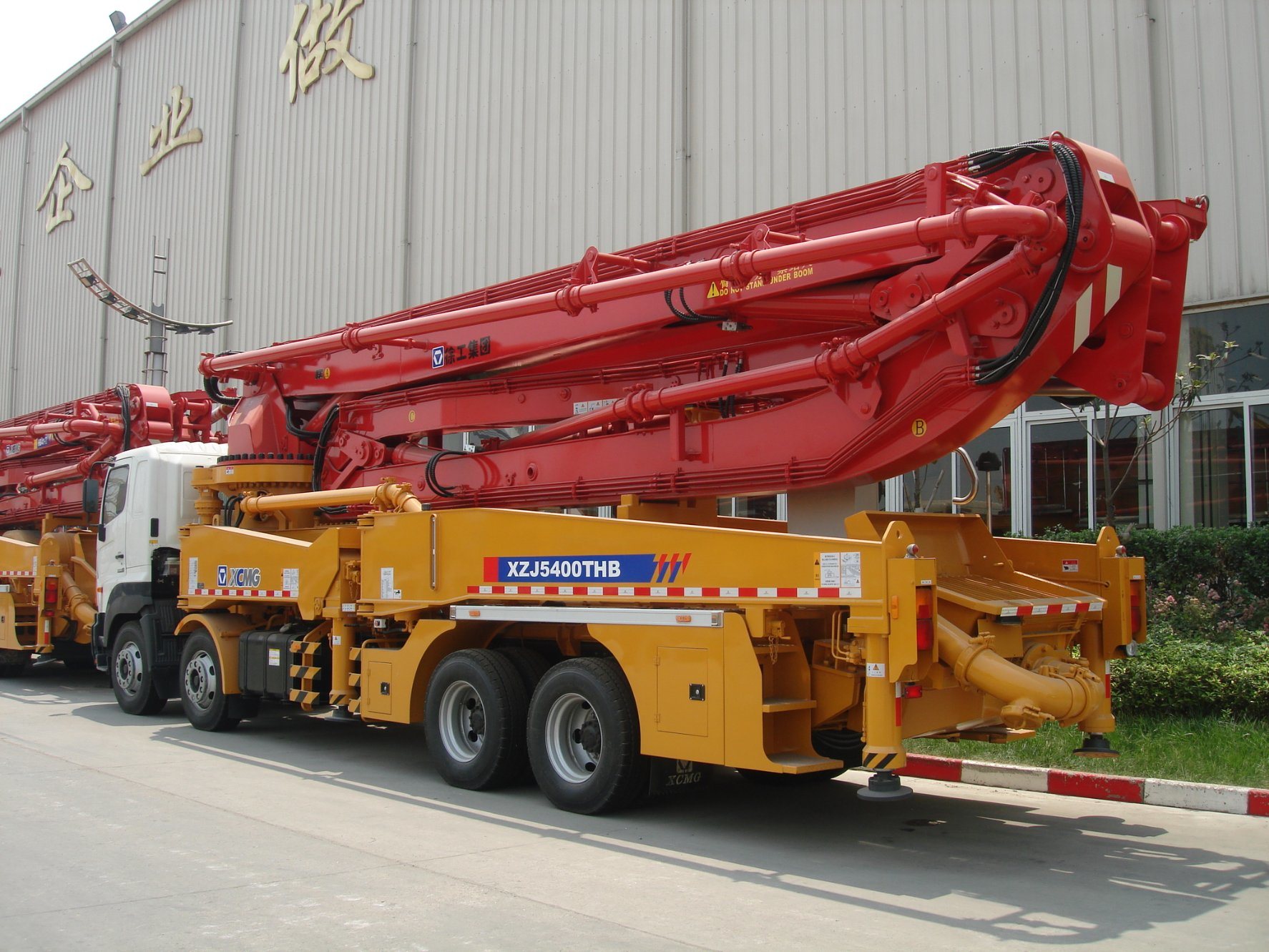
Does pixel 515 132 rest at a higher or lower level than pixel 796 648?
higher

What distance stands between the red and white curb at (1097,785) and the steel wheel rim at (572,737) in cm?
204

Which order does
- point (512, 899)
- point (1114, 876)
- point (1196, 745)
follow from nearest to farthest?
point (512, 899)
point (1114, 876)
point (1196, 745)

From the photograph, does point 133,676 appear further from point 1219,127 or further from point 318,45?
point 318,45

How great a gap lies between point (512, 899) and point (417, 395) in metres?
5.70

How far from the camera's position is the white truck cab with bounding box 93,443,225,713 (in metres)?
12.7

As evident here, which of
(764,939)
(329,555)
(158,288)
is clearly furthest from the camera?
(158,288)

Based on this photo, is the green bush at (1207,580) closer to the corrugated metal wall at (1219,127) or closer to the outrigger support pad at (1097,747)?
the corrugated metal wall at (1219,127)

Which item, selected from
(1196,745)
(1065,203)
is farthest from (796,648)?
(1196,745)

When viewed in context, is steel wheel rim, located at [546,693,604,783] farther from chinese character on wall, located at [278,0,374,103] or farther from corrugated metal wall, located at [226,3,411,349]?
chinese character on wall, located at [278,0,374,103]

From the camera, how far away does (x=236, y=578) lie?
1148 centimetres

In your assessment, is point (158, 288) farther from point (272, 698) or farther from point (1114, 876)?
point (1114, 876)

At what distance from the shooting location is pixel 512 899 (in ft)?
19.0

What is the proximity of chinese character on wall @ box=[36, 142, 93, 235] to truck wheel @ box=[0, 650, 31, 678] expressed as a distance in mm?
20515

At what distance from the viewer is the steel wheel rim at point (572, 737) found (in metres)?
7.96
